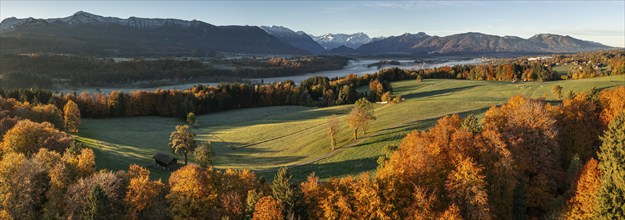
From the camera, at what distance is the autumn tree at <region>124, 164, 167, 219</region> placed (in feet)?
139

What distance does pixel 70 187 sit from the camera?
44.3 metres

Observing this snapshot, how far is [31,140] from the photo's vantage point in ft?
212

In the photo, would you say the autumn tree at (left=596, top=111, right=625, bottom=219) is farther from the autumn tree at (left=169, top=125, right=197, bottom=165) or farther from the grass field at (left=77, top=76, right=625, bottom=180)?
the autumn tree at (left=169, top=125, right=197, bottom=165)

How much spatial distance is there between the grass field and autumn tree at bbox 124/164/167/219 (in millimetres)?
22742

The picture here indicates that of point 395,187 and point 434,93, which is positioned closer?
point 395,187

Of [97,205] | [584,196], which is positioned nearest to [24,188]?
[97,205]

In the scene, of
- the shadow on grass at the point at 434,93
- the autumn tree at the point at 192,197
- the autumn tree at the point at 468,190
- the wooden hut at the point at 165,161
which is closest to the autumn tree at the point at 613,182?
the autumn tree at the point at 468,190

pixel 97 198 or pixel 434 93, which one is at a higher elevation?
pixel 434 93

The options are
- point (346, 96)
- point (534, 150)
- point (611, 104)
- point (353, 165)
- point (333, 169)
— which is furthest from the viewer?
point (346, 96)

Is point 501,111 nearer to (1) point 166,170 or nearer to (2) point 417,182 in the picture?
(2) point 417,182

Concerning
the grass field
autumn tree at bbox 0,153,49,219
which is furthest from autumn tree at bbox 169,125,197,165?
autumn tree at bbox 0,153,49,219

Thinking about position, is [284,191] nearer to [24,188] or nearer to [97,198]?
[97,198]

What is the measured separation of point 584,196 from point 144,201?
53326 millimetres


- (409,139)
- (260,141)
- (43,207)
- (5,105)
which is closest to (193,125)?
(260,141)
